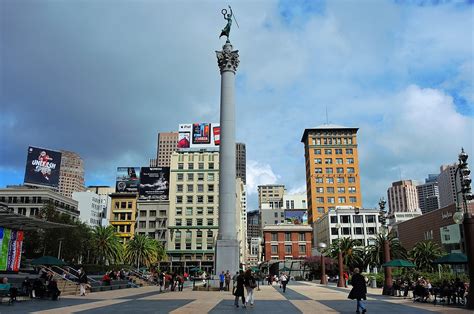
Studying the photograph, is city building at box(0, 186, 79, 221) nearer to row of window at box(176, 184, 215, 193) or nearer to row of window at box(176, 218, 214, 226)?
row of window at box(176, 218, 214, 226)

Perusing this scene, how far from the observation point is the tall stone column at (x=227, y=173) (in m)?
40.5

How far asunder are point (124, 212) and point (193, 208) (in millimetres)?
26225

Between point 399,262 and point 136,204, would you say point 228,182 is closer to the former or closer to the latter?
point 399,262

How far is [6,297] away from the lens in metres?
22.4

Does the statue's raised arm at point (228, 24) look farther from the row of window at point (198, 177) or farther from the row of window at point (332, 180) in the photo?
the row of window at point (332, 180)

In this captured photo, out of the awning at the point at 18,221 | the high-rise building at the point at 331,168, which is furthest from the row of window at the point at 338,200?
the awning at the point at 18,221

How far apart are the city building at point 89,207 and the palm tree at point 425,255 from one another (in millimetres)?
114898

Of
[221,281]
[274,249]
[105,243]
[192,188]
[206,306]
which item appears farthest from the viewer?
[192,188]

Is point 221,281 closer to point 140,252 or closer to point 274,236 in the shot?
point 140,252

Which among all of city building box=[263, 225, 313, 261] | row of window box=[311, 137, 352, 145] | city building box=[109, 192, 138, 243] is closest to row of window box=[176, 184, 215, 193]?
city building box=[263, 225, 313, 261]

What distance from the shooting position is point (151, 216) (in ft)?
Answer: 360

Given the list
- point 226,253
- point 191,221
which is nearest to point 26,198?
point 191,221

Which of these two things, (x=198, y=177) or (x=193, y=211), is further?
(x=198, y=177)

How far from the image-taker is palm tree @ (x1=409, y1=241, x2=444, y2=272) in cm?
6273
